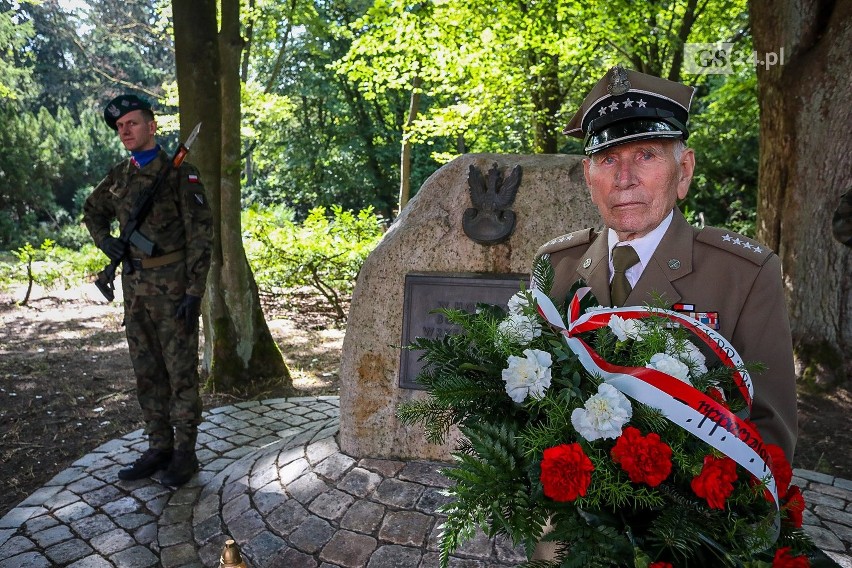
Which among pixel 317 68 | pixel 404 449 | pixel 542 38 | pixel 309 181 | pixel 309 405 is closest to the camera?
pixel 404 449

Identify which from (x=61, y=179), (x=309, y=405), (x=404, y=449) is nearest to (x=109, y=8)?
(x=61, y=179)

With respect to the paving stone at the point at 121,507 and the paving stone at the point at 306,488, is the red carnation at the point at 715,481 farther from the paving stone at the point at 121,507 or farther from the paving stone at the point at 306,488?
the paving stone at the point at 121,507

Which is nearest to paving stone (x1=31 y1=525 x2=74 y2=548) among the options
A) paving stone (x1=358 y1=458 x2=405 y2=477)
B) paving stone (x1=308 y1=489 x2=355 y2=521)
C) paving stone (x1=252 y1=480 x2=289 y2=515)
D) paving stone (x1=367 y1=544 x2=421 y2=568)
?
paving stone (x1=252 y1=480 x2=289 y2=515)

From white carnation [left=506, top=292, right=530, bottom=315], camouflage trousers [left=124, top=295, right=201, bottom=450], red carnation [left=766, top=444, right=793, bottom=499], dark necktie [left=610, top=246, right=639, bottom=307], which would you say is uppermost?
dark necktie [left=610, top=246, right=639, bottom=307]

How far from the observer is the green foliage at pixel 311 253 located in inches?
352

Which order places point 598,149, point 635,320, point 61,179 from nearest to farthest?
point 635,320, point 598,149, point 61,179

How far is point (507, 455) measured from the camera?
4.16 ft

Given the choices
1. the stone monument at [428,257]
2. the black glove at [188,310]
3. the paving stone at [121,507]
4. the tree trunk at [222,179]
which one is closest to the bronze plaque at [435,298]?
the stone monument at [428,257]

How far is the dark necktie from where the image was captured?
166cm

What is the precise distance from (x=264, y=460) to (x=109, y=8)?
29764 mm

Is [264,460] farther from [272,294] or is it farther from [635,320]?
[272,294]

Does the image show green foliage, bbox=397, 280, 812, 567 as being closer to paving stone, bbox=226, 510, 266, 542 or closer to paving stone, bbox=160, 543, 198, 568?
paving stone, bbox=226, 510, 266, 542

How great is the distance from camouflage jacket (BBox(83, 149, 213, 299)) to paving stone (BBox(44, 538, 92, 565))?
4.96ft

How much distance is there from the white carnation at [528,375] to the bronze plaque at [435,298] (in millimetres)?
2401
